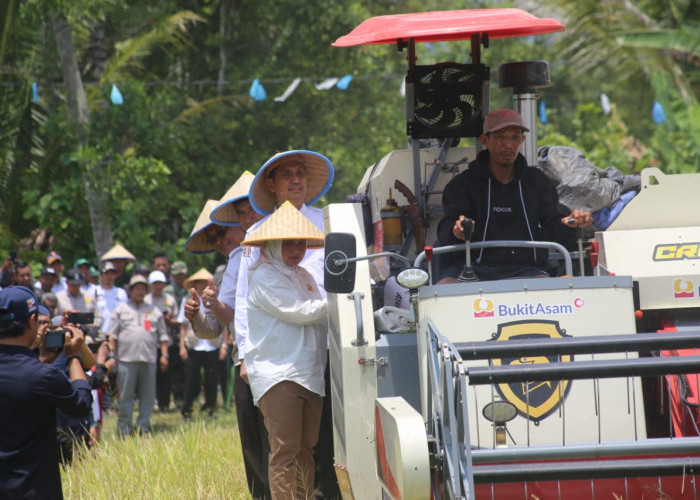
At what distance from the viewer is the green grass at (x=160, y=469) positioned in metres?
8.09

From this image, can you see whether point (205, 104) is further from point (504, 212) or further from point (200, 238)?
point (504, 212)

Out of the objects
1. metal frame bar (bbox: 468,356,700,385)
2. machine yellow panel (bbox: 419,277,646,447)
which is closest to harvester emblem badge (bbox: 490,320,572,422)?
machine yellow panel (bbox: 419,277,646,447)

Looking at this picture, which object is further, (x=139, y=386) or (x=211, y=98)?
(x=211, y=98)

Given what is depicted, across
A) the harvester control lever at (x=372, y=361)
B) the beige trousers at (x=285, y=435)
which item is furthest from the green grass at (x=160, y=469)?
the harvester control lever at (x=372, y=361)

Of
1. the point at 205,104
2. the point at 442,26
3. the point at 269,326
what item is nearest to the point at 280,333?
the point at 269,326

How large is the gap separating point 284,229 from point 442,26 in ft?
5.64

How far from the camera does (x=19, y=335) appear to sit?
227 inches

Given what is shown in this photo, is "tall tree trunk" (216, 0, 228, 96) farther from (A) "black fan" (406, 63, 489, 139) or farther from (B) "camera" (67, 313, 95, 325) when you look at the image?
(A) "black fan" (406, 63, 489, 139)

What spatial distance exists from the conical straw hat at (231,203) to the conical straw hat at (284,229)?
1199mm

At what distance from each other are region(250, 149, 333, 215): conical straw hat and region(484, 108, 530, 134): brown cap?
1.16m

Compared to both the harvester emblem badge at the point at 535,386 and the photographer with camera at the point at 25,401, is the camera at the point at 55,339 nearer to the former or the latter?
the photographer with camera at the point at 25,401

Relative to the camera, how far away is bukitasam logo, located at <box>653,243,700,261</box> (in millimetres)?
6637

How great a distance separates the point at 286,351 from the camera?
665 cm

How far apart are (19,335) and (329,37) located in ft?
66.3
